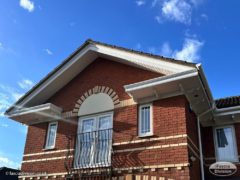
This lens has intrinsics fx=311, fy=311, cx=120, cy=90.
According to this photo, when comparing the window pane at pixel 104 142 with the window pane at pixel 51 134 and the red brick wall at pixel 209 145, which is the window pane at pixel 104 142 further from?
the red brick wall at pixel 209 145

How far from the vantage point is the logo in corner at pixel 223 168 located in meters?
10.8

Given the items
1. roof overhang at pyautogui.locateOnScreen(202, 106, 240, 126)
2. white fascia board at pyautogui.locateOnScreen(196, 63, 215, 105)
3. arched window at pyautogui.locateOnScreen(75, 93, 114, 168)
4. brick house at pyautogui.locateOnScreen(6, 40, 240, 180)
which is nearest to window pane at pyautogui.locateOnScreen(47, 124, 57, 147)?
brick house at pyautogui.locateOnScreen(6, 40, 240, 180)

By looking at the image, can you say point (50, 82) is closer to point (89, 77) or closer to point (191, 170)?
point (89, 77)

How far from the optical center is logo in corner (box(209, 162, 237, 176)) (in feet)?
35.5

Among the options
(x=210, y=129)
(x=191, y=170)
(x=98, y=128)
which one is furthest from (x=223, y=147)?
(x=98, y=128)

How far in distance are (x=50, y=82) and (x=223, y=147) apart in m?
7.42

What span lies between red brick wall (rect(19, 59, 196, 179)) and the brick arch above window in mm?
137

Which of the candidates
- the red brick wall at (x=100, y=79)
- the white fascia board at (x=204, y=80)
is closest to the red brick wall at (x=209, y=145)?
the white fascia board at (x=204, y=80)

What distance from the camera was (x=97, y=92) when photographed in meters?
12.2

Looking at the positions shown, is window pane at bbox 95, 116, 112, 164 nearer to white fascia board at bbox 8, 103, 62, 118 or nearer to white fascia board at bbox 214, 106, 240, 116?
white fascia board at bbox 8, 103, 62, 118

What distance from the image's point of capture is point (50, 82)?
1280 centimetres

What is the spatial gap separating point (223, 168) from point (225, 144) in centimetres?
157

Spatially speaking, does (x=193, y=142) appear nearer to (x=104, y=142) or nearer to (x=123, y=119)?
(x=123, y=119)

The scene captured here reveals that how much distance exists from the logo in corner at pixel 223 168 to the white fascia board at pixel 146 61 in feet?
11.8
